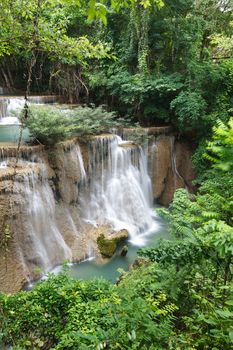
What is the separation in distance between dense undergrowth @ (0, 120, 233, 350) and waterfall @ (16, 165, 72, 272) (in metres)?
3.01

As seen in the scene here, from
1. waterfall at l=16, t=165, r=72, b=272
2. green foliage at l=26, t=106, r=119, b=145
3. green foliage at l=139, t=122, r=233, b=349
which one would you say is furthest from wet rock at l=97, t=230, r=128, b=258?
green foliage at l=139, t=122, r=233, b=349

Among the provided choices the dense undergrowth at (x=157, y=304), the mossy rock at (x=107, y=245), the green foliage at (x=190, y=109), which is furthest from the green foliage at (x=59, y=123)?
the dense undergrowth at (x=157, y=304)

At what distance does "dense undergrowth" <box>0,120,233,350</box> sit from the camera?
2.35 m

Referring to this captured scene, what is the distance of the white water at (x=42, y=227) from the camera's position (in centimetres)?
672

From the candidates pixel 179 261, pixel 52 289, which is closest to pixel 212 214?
pixel 179 261

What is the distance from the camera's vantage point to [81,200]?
871 cm

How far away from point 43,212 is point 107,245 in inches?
71.9

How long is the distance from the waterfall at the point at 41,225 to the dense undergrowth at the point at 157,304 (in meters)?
3.01

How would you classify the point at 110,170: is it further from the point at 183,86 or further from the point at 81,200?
the point at 183,86

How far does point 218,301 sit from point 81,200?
6.29 metres

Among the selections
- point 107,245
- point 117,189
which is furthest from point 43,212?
point 117,189

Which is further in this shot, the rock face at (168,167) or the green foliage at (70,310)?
the rock face at (168,167)

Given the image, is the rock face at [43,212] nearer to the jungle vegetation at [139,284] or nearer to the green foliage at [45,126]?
the green foliage at [45,126]

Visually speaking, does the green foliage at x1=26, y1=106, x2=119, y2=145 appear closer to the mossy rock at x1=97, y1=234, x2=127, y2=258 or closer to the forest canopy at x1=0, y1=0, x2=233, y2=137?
the forest canopy at x1=0, y1=0, x2=233, y2=137
